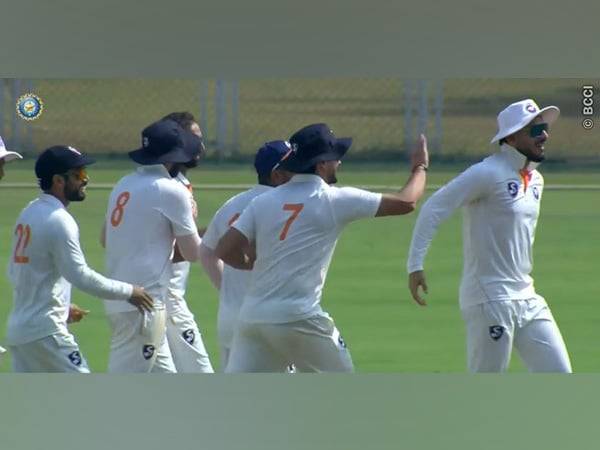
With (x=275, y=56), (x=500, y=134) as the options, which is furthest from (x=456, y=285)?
(x=500, y=134)

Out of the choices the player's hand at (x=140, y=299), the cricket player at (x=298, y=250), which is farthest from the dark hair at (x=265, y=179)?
the player's hand at (x=140, y=299)

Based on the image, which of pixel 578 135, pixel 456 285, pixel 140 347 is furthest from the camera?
pixel 578 135

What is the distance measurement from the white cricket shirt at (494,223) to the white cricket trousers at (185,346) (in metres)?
1.19

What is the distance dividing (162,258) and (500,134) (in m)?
1.66

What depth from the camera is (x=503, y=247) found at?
855 centimetres

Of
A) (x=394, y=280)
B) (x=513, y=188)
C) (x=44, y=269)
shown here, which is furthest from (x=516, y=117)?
(x=394, y=280)

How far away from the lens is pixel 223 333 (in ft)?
28.5

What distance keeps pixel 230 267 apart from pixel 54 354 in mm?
916

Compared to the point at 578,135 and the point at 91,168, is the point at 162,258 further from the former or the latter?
the point at 578,135

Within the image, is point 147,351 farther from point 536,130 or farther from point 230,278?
point 536,130

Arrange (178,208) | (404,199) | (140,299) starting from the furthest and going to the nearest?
(178,208) → (140,299) → (404,199)

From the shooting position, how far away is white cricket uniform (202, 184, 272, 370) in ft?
27.9

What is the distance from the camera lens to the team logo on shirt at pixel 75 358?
829cm

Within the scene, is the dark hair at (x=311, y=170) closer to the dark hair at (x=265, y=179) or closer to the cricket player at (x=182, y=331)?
the dark hair at (x=265, y=179)
